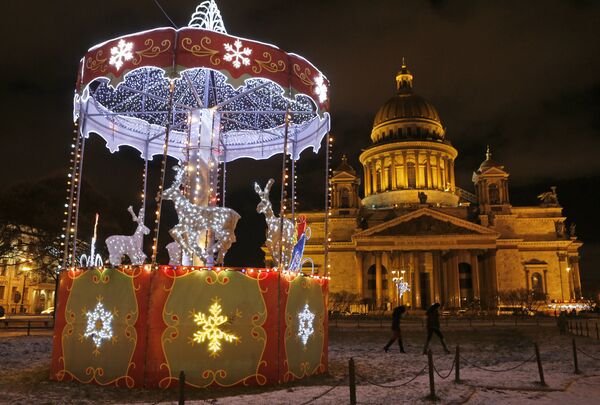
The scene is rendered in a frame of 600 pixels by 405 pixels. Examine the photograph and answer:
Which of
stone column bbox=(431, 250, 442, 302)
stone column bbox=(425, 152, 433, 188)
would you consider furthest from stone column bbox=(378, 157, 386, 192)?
stone column bbox=(431, 250, 442, 302)

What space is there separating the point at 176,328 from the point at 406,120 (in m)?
69.9

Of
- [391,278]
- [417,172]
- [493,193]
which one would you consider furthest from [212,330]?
[417,172]

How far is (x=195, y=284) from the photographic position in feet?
37.7

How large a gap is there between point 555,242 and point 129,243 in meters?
60.1

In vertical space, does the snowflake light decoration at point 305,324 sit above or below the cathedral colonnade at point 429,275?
below

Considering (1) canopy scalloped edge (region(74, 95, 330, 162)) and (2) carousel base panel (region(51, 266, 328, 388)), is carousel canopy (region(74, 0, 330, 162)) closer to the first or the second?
(1) canopy scalloped edge (region(74, 95, 330, 162))

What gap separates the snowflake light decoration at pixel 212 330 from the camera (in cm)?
1134

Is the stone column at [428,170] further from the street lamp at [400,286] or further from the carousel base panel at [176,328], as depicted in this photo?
the carousel base panel at [176,328]

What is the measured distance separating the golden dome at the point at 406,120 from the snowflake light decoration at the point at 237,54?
65698 millimetres

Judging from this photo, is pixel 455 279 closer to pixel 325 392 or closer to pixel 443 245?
pixel 443 245

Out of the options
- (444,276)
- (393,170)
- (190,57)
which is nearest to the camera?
(190,57)

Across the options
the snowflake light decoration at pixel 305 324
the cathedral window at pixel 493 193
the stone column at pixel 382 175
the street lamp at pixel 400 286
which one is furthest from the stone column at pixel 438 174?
the snowflake light decoration at pixel 305 324

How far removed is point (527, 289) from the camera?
200 feet

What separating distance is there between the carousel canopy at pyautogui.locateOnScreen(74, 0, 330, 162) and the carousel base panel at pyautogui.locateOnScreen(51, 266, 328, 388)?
3774mm
